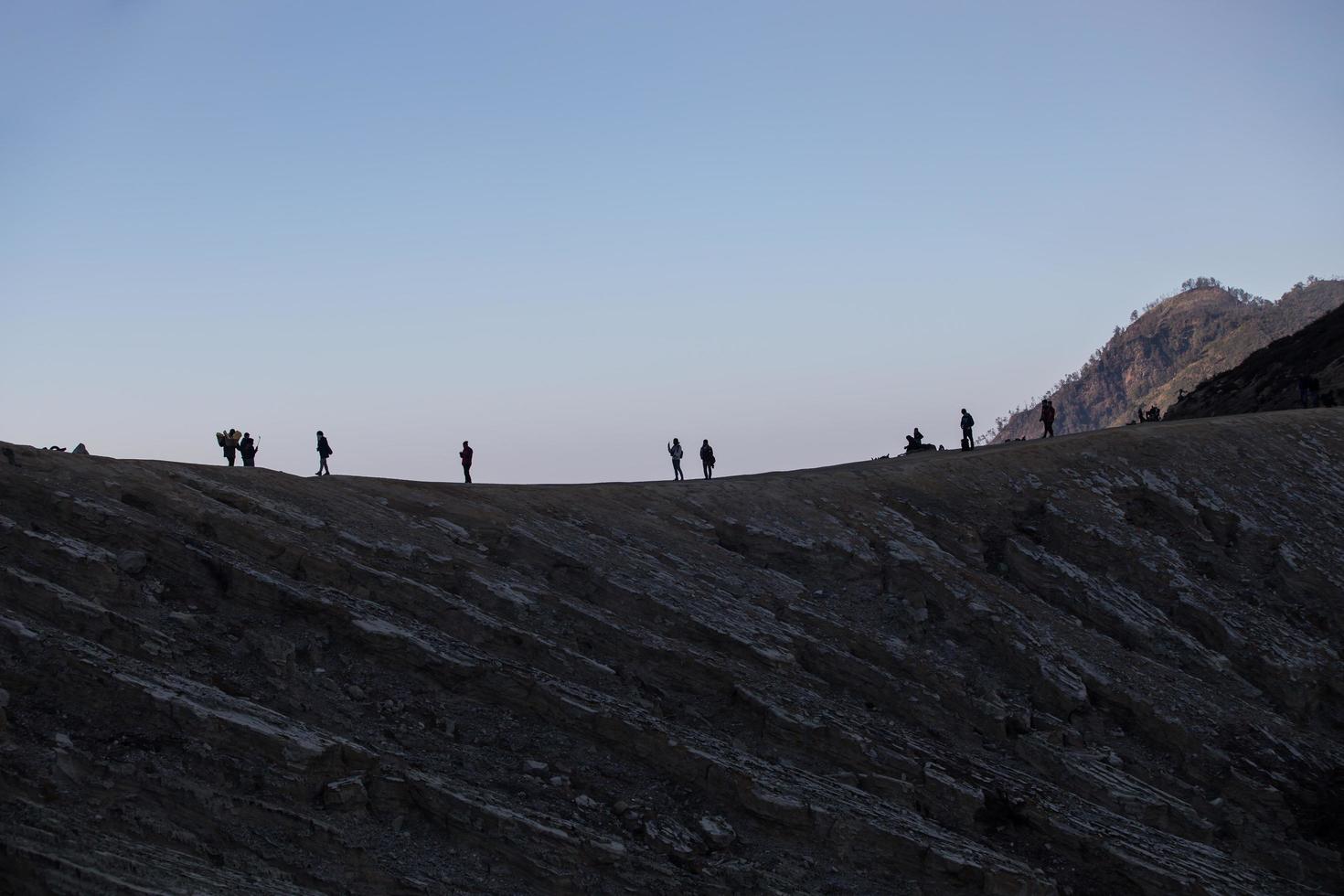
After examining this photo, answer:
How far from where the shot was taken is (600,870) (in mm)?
18547

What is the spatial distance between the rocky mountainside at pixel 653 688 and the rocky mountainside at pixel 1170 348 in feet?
326

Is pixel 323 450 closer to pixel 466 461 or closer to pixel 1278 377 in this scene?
pixel 466 461

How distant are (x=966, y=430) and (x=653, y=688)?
2008cm

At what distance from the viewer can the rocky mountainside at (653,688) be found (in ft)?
57.9

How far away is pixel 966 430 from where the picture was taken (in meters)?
39.8

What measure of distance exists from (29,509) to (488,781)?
10216mm

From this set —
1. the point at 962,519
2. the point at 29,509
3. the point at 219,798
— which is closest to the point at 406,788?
the point at 219,798

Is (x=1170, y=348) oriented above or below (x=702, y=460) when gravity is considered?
above

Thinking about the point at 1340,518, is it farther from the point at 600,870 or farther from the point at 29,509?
the point at 29,509

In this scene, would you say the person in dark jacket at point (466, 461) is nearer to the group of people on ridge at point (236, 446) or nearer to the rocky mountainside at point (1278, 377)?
the group of people on ridge at point (236, 446)

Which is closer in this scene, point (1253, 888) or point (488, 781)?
point (488, 781)

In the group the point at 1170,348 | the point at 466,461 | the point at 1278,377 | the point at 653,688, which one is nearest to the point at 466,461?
the point at 466,461

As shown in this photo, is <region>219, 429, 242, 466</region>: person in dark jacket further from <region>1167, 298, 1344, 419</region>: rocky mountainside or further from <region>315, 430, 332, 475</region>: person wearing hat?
<region>1167, 298, 1344, 419</region>: rocky mountainside

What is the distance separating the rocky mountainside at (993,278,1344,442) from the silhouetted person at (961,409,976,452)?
9023cm
